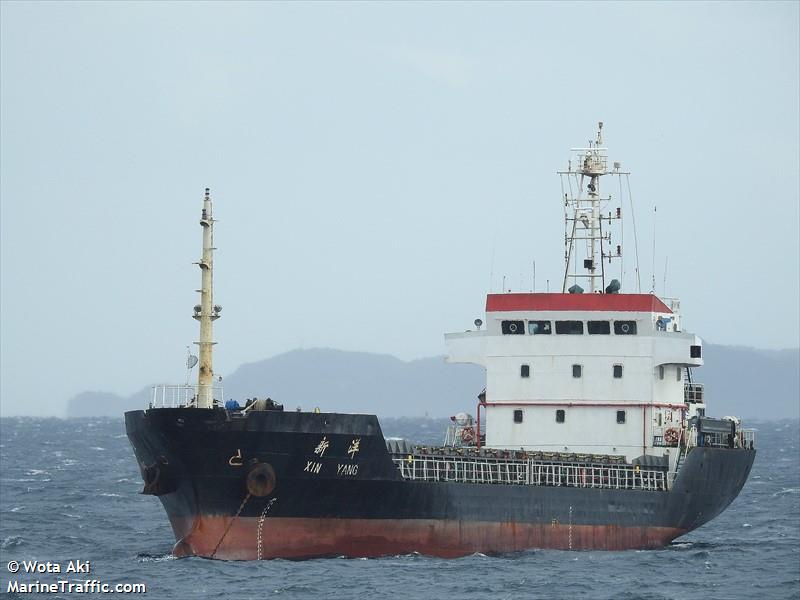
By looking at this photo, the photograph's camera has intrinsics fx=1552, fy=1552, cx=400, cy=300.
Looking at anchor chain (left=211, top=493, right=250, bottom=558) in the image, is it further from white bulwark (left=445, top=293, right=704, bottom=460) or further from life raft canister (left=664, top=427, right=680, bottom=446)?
life raft canister (left=664, top=427, right=680, bottom=446)

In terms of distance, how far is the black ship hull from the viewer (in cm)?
3859

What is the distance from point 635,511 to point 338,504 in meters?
9.25

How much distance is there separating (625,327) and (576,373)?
6.60ft

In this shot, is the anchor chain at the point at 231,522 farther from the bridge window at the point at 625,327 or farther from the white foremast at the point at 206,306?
the bridge window at the point at 625,327

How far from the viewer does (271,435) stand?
126ft

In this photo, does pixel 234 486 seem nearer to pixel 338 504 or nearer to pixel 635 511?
pixel 338 504

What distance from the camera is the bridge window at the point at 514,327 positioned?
46.0 m

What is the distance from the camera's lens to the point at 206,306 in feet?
131

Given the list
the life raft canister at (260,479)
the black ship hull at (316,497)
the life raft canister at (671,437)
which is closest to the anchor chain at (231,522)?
the black ship hull at (316,497)

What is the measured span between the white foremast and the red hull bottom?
3.40 meters

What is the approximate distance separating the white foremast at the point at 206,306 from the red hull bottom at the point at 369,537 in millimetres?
3404

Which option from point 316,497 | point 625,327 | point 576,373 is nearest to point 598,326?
point 625,327

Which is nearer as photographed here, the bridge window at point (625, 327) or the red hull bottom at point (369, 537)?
the red hull bottom at point (369, 537)

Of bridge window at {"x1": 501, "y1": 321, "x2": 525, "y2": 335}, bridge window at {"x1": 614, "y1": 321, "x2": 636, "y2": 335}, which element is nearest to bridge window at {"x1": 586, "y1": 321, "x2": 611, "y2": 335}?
bridge window at {"x1": 614, "y1": 321, "x2": 636, "y2": 335}
